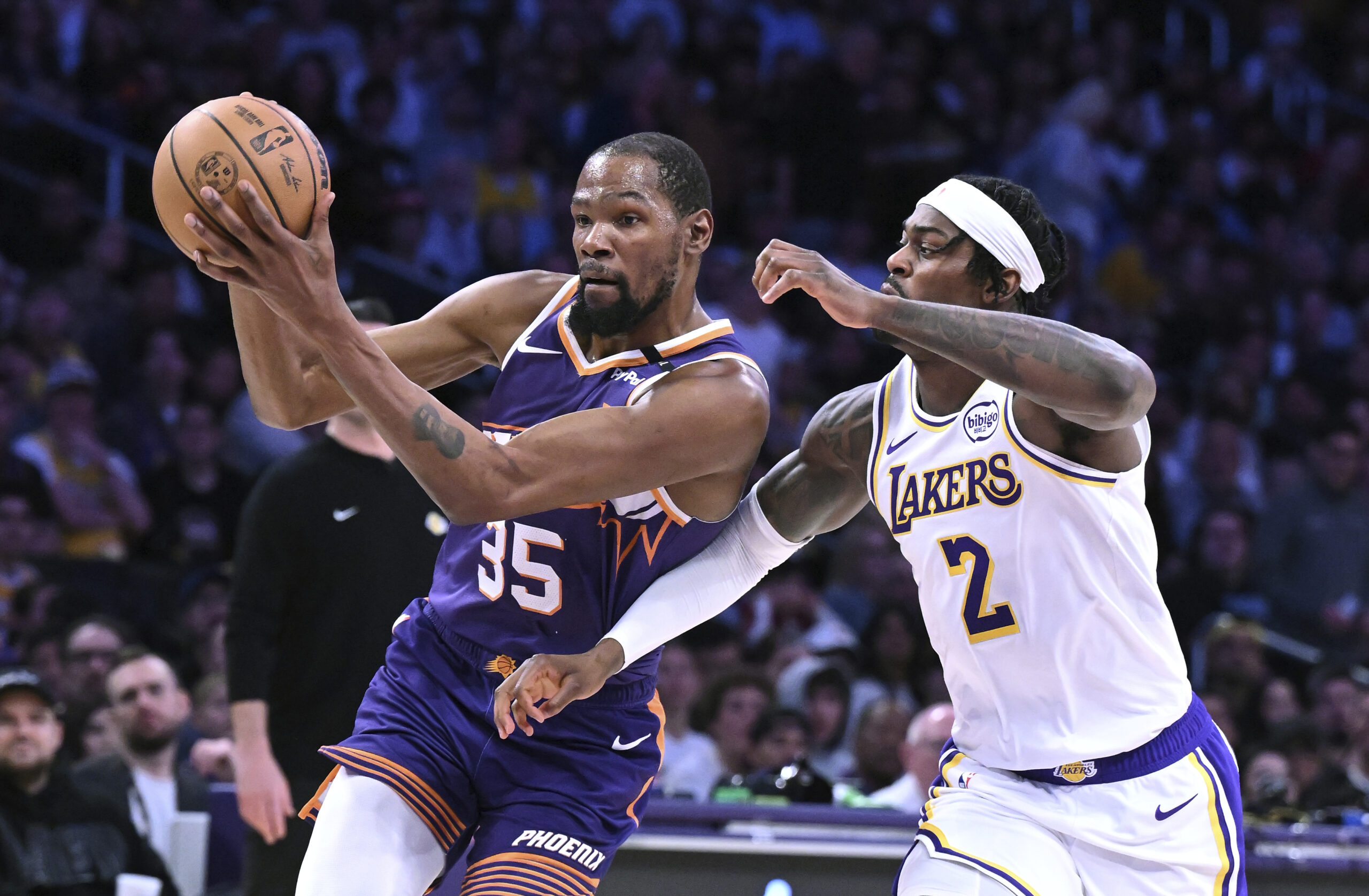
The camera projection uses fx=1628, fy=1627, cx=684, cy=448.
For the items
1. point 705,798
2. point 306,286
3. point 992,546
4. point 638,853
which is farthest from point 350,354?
point 705,798

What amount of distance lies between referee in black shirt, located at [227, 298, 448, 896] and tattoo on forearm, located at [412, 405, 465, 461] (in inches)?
80.1

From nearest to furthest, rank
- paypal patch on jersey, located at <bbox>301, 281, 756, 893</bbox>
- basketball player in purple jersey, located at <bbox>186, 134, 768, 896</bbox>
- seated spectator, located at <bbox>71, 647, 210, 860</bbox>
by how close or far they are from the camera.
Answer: basketball player in purple jersey, located at <bbox>186, 134, 768, 896</bbox> < paypal patch on jersey, located at <bbox>301, 281, 756, 893</bbox> < seated spectator, located at <bbox>71, 647, 210, 860</bbox>

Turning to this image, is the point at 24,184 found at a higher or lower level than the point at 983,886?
higher

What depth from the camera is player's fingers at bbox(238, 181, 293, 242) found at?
2.95 meters

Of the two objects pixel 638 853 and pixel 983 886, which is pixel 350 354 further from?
pixel 638 853

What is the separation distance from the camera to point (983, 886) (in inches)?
134

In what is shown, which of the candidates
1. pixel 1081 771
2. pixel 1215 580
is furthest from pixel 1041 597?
pixel 1215 580

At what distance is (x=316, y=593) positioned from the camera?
525cm

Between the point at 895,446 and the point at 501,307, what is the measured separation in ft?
3.28

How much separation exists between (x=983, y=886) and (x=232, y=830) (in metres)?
3.56

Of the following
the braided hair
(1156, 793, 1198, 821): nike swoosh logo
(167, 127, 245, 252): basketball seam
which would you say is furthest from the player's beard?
(1156, 793, 1198, 821): nike swoosh logo

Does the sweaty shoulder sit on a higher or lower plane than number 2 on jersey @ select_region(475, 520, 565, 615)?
higher

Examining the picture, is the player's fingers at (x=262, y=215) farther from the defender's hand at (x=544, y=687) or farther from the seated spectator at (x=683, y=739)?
the seated spectator at (x=683, y=739)

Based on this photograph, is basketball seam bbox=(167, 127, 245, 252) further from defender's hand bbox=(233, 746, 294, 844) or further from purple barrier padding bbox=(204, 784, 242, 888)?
purple barrier padding bbox=(204, 784, 242, 888)
